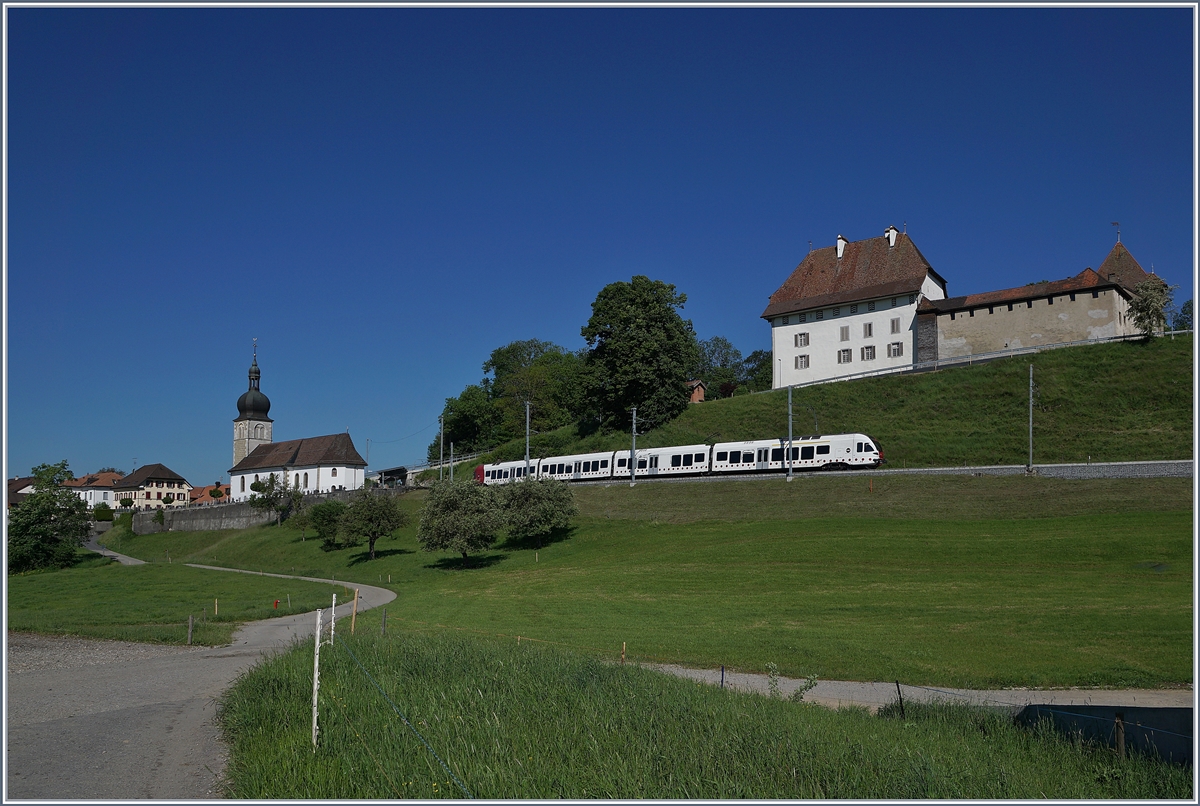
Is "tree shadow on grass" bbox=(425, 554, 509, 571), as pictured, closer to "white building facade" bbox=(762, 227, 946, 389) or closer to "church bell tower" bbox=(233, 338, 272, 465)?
"white building facade" bbox=(762, 227, 946, 389)

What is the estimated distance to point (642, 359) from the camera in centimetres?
7894

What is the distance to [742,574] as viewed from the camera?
3597 cm

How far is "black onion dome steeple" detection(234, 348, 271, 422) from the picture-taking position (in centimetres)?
12731

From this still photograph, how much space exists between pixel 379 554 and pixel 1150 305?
2569 inches

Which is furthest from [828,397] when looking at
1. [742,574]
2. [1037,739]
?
[1037,739]

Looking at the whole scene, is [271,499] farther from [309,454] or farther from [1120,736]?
[1120,736]

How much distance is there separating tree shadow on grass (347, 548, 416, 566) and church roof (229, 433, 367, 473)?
175 ft

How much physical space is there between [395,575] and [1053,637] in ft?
116

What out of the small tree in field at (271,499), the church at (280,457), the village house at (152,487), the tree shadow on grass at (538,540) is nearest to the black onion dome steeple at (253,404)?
the church at (280,457)

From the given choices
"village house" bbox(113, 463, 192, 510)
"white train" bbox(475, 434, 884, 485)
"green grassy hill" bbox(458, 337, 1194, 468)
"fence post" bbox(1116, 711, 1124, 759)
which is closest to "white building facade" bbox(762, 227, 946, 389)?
"green grassy hill" bbox(458, 337, 1194, 468)

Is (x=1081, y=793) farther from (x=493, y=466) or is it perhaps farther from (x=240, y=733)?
(x=493, y=466)

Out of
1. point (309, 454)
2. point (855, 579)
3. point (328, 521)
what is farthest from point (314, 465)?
point (855, 579)

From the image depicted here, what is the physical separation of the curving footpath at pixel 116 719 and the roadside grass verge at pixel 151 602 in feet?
9.02

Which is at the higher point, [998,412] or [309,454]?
[998,412]
